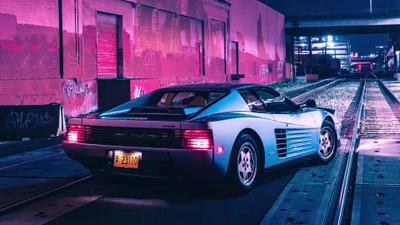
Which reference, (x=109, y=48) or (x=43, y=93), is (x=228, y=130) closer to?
(x=43, y=93)

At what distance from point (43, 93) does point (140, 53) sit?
752 cm

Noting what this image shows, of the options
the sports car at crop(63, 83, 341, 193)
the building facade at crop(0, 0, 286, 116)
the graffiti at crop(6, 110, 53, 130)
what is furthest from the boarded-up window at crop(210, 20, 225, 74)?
the sports car at crop(63, 83, 341, 193)

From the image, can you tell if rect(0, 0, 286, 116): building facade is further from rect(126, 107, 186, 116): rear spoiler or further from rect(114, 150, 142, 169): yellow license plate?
rect(114, 150, 142, 169): yellow license plate

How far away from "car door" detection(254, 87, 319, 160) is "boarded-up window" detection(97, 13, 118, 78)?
13.5 meters

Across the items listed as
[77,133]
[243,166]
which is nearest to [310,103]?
[243,166]

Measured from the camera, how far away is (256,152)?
5.99 metres

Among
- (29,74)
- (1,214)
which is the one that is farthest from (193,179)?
(29,74)

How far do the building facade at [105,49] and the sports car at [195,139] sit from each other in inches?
373

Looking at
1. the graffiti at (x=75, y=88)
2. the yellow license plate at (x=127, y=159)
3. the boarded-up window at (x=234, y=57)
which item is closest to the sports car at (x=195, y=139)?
the yellow license plate at (x=127, y=159)

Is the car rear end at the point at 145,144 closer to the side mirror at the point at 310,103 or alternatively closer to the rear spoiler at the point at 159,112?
the rear spoiler at the point at 159,112

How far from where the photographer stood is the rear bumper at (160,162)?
520 cm

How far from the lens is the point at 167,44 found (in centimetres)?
2562

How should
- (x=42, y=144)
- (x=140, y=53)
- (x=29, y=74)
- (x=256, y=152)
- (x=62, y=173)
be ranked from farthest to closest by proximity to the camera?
1. (x=140, y=53)
2. (x=29, y=74)
3. (x=42, y=144)
4. (x=62, y=173)
5. (x=256, y=152)

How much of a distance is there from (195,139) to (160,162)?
0.46m
